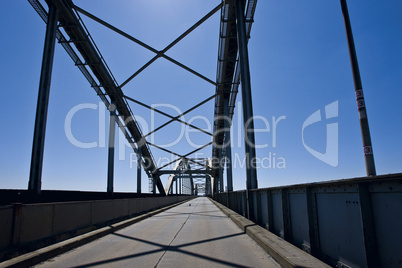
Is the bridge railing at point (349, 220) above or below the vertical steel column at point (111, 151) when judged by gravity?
below

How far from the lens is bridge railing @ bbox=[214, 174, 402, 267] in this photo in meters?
3.33

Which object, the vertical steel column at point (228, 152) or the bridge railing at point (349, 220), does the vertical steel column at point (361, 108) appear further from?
the vertical steel column at point (228, 152)

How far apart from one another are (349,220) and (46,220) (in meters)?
7.37

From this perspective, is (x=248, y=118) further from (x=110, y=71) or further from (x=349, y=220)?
(x=110, y=71)

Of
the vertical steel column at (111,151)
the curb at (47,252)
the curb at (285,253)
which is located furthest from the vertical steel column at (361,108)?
the vertical steel column at (111,151)

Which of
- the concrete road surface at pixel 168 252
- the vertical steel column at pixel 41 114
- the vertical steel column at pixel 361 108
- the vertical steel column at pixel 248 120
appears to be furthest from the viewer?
the vertical steel column at pixel 41 114

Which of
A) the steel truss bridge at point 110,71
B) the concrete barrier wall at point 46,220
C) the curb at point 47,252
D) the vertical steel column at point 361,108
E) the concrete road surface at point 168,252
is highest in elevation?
the steel truss bridge at point 110,71

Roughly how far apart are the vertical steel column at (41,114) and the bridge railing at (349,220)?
1165cm

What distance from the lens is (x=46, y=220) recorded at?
24.8 ft

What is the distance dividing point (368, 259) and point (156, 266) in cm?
375

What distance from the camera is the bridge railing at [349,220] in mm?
3328

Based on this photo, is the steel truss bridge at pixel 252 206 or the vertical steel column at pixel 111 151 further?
the vertical steel column at pixel 111 151

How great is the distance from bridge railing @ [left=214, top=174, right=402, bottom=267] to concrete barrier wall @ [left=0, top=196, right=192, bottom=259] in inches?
250

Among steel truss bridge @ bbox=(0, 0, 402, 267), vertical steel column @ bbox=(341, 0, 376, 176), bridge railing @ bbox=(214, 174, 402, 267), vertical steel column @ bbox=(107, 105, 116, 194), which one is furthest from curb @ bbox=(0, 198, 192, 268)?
vertical steel column @ bbox=(107, 105, 116, 194)
